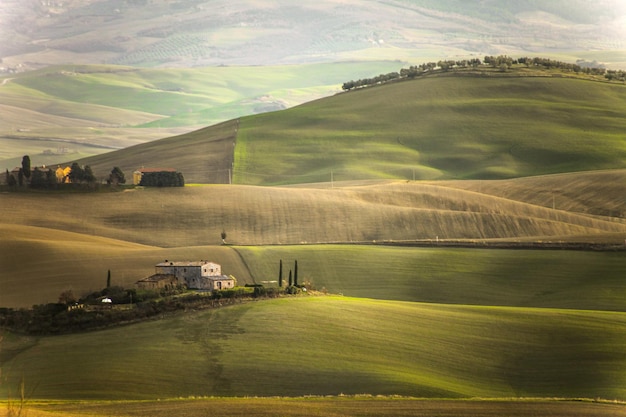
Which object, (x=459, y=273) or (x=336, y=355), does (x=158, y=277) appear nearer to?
(x=336, y=355)

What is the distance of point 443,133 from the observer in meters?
132

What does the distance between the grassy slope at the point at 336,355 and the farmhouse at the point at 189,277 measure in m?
6.42

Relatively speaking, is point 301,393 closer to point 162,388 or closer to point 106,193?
point 162,388

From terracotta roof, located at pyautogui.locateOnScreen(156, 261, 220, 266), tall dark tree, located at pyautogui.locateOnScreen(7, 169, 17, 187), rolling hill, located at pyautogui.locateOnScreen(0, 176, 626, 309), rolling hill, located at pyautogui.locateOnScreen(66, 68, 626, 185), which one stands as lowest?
terracotta roof, located at pyautogui.locateOnScreen(156, 261, 220, 266)

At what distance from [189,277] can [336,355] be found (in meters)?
16.5

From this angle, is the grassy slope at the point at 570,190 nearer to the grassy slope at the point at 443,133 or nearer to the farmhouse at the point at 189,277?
the grassy slope at the point at 443,133

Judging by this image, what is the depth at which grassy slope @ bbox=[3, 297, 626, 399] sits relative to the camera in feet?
143

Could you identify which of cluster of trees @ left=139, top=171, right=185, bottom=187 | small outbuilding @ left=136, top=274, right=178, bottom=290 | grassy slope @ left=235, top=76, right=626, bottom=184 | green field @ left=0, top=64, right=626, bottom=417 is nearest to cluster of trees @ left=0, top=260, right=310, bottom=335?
small outbuilding @ left=136, top=274, right=178, bottom=290

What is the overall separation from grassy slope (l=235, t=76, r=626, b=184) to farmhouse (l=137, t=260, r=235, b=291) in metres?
52.4

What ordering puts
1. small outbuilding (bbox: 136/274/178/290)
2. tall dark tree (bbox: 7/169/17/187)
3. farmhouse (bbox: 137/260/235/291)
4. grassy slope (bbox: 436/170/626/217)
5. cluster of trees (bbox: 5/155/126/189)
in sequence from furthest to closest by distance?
grassy slope (bbox: 436/170/626/217)
cluster of trees (bbox: 5/155/126/189)
tall dark tree (bbox: 7/169/17/187)
farmhouse (bbox: 137/260/235/291)
small outbuilding (bbox: 136/274/178/290)

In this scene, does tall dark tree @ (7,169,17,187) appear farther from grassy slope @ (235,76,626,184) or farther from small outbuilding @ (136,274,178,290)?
small outbuilding @ (136,274,178,290)

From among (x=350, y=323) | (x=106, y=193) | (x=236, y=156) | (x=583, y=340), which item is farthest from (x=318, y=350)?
(x=236, y=156)

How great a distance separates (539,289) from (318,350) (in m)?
19.7

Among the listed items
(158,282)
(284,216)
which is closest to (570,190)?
(284,216)
